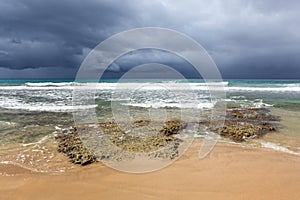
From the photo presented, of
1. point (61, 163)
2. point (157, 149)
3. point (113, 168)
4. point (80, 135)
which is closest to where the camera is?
point (113, 168)

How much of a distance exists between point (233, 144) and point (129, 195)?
4.06m

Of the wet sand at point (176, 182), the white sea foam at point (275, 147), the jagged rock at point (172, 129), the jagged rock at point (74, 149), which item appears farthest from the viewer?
the jagged rock at point (172, 129)

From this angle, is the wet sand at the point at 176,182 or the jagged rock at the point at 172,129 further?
the jagged rock at the point at 172,129

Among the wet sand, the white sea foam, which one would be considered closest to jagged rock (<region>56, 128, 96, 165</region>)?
the wet sand

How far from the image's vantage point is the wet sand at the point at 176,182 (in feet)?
12.5

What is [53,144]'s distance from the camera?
21.9 feet

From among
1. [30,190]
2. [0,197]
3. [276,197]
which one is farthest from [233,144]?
[0,197]

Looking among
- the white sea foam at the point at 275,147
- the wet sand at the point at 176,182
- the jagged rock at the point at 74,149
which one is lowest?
the wet sand at the point at 176,182

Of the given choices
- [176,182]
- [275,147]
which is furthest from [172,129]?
[176,182]

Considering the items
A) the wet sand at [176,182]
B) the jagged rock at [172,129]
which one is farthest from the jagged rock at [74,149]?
the jagged rock at [172,129]

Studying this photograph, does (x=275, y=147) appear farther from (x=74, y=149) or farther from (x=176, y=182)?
(x=74, y=149)

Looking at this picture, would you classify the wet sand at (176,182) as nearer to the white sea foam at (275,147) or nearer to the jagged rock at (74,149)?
the jagged rock at (74,149)

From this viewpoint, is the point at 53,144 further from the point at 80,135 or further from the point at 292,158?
the point at 292,158

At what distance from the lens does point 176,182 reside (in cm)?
422
